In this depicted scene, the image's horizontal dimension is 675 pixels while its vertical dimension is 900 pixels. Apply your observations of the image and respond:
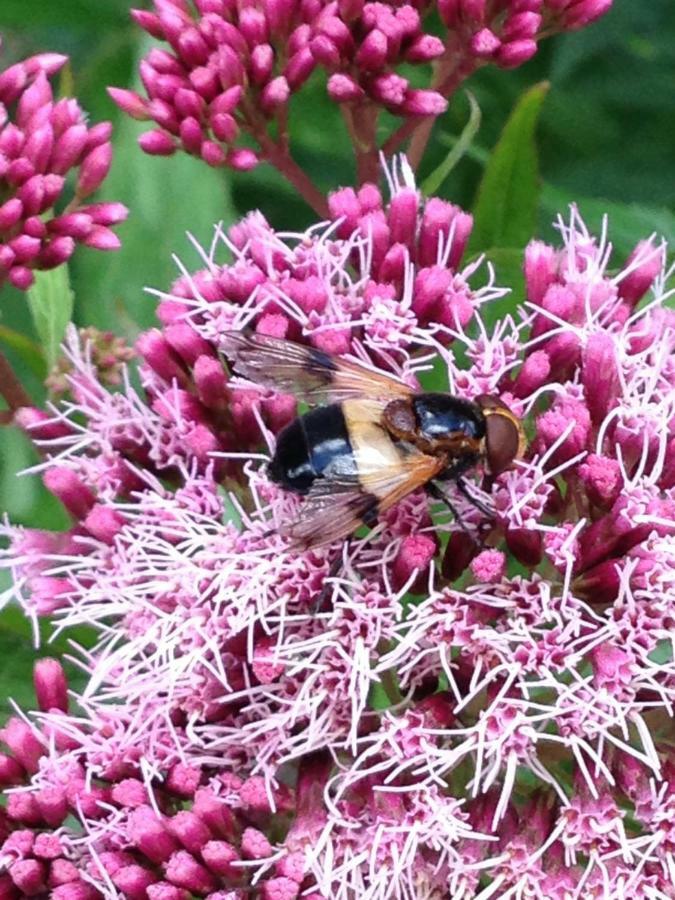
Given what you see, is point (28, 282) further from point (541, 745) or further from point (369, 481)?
point (541, 745)

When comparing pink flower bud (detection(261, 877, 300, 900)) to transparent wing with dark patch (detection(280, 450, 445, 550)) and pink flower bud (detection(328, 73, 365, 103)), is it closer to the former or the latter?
transparent wing with dark patch (detection(280, 450, 445, 550))

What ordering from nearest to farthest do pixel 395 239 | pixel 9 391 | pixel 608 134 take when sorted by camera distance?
1. pixel 395 239
2. pixel 9 391
3. pixel 608 134

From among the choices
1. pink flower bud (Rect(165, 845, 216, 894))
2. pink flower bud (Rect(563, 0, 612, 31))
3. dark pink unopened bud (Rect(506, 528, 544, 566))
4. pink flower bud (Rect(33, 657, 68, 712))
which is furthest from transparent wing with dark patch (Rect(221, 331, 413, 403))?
pink flower bud (Rect(563, 0, 612, 31))

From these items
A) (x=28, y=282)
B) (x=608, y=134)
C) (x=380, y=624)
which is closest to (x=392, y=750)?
(x=380, y=624)

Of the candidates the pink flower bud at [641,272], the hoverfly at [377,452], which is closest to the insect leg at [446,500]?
the hoverfly at [377,452]

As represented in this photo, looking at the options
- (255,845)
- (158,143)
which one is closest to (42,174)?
(158,143)

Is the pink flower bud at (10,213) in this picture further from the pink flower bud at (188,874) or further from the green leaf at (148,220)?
the pink flower bud at (188,874)
